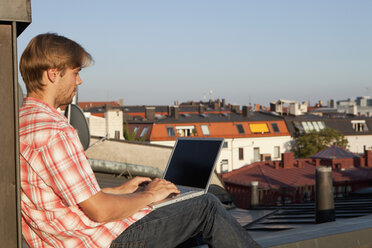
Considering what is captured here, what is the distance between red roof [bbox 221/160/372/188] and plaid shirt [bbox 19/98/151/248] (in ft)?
103

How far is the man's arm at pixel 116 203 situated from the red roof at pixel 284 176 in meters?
30.9

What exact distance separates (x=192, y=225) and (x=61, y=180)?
31.5 inches

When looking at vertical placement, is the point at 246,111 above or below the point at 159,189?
below

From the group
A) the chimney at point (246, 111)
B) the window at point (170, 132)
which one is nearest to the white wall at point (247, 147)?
the window at point (170, 132)

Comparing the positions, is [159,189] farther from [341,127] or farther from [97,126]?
[341,127]

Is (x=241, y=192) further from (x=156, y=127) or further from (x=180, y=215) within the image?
(x=180, y=215)

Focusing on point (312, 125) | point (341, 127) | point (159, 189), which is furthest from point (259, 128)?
point (159, 189)

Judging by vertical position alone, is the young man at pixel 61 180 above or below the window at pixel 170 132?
above

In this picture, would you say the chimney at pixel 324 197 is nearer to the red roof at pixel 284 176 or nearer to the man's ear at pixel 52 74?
the man's ear at pixel 52 74

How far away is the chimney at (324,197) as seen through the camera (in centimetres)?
597

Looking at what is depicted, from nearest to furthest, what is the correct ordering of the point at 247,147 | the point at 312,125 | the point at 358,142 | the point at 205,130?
1. the point at 205,130
2. the point at 247,147
3. the point at 312,125
4. the point at 358,142

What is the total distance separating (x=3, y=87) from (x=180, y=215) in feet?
3.76

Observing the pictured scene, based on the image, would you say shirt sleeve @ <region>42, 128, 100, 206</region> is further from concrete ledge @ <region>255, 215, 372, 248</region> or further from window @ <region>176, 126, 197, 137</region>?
window @ <region>176, 126, 197, 137</region>

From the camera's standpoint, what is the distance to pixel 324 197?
6082 millimetres
